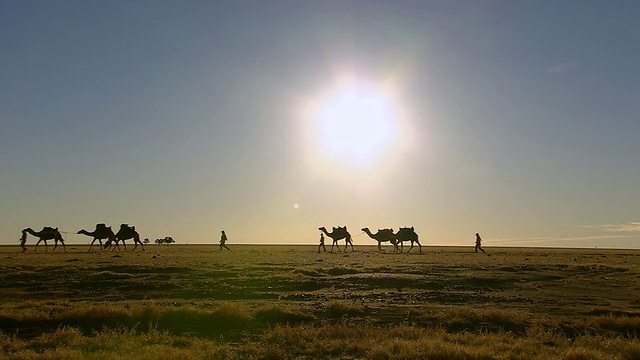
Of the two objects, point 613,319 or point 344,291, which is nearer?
point 613,319

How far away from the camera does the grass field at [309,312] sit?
13133 millimetres

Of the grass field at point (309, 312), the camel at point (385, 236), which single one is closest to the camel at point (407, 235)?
the camel at point (385, 236)

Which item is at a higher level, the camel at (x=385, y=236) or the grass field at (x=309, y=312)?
the camel at (x=385, y=236)

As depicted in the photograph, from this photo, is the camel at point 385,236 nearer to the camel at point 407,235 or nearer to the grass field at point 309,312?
the camel at point 407,235

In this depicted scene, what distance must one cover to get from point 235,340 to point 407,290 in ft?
36.6

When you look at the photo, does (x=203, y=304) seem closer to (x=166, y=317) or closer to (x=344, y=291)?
(x=166, y=317)

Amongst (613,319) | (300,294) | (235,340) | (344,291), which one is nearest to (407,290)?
(344,291)

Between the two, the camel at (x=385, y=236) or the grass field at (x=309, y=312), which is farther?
the camel at (x=385, y=236)

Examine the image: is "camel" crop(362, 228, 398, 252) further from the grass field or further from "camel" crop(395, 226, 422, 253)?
the grass field

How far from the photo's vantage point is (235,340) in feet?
49.1

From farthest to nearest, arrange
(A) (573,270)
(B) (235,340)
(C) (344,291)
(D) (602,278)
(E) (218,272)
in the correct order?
A: (A) (573,270)
(D) (602,278)
(E) (218,272)
(C) (344,291)
(B) (235,340)

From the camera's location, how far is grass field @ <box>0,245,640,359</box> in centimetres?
1313

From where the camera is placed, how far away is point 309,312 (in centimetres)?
1817

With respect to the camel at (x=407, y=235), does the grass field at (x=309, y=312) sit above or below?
below
